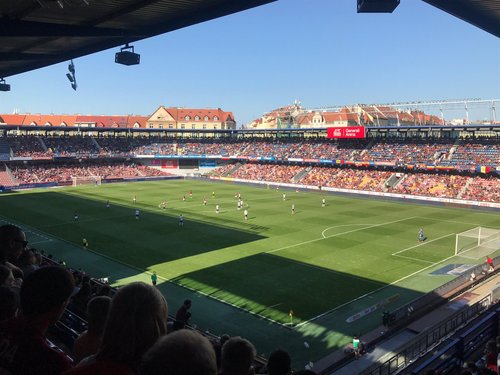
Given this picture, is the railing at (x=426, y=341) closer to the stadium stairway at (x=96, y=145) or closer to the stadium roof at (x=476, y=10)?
the stadium roof at (x=476, y=10)

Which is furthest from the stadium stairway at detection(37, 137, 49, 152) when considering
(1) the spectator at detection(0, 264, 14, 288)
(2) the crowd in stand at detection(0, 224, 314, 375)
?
(2) the crowd in stand at detection(0, 224, 314, 375)

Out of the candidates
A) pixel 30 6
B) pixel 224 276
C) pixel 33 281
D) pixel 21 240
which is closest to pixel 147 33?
pixel 30 6

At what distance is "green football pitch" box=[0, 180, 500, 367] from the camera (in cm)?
2014

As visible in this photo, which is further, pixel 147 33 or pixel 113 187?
pixel 113 187

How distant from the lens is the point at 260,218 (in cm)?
4394

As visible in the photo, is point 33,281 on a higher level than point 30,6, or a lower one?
lower

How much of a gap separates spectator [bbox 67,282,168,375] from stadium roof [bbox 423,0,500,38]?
10.7 m

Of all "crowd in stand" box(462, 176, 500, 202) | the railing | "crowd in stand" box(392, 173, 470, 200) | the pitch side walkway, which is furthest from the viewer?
"crowd in stand" box(392, 173, 470, 200)

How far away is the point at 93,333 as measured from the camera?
14.1ft

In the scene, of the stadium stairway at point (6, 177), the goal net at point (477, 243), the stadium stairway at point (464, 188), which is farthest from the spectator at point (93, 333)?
the stadium stairway at point (6, 177)

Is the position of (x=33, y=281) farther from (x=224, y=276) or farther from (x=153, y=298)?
(x=224, y=276)

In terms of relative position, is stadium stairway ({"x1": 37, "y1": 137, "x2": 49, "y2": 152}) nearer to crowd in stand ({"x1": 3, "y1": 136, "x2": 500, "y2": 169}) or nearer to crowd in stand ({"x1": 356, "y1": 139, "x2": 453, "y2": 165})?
crowd in stand ({"x1": 3, "y1": 136, "x2": 500, "y2": 169})

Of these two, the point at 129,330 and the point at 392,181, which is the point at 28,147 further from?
the point at 129,330

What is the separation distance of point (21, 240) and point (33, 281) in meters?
3.39
